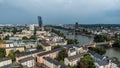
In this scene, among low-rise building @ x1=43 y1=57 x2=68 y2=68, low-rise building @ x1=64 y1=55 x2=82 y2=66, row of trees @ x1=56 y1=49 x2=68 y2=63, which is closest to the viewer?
low-rise building @ x1=43 y1=57 x2=68 y2=68

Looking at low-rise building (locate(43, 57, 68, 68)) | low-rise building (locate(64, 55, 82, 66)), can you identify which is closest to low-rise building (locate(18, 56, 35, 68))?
low-rise building (locate(43, 57, 68, 68))

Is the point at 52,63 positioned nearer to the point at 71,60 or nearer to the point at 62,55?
the point at 71,60

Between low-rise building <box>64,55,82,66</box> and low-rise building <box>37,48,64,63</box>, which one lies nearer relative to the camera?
low-rise building <box>64,55,82,66</box>

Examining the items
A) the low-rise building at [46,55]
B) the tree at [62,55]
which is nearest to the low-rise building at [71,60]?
the tree at [62,55]

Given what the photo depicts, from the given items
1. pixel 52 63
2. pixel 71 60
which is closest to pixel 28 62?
pixel 52 63

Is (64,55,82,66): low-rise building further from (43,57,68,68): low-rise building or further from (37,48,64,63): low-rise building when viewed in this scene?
(37,48,64,63): low-rise building

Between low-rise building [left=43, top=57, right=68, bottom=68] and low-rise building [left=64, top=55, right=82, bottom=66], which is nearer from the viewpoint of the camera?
low-rise building [left=43, top=57, right=68, bottom=68]

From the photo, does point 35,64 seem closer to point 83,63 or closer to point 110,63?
point 83,63

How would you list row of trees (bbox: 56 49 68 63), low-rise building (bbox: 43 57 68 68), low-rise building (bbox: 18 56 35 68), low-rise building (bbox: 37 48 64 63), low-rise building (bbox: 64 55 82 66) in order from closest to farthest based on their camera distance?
low-rise building (bbox: 43 57 68 68)
low-rise building (bbox: 18 56 35 68)
low-rise building (bbox: 64 55 82 66)
low-rise building (bbox: 37 48 64 63)
row of trees (bbox: 56 49 68 63)

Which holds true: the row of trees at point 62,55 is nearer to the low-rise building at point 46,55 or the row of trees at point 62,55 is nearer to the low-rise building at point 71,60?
the low-rise building at point 46,55

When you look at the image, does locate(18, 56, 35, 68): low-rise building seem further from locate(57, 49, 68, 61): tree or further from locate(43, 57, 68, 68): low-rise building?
locate(57, 49, 68, 61): tree

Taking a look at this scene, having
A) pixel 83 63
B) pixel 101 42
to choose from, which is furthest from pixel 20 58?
pixel 101 42
